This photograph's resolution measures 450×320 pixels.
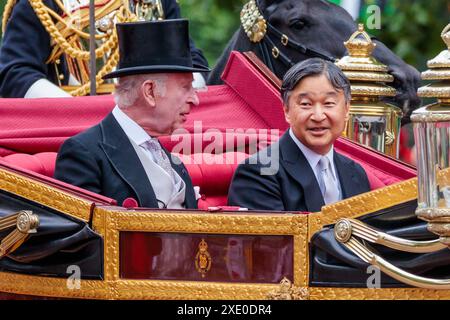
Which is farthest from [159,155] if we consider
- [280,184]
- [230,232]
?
[230,232]

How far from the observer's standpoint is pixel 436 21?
8.38 meters

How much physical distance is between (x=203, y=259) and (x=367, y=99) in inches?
62.2

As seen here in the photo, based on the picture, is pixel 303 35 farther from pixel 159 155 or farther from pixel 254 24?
pixel 159 155

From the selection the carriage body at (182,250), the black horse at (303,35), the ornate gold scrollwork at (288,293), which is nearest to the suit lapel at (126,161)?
the carriage body at (182,250)

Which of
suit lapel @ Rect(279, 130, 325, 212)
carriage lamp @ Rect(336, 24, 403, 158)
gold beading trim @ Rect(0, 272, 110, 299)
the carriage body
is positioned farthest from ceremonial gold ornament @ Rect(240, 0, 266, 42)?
gold beading trim @ Rect(0, 272, 110, 299)

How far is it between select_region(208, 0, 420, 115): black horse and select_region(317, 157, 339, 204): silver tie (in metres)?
1.90

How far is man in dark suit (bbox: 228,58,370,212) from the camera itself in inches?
200

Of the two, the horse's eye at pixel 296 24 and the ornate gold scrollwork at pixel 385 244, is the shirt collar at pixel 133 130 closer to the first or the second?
the ornate gold scrollwork at pixel 385 244

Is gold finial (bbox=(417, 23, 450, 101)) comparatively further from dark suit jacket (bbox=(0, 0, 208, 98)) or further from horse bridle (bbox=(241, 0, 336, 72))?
horse bridle (bbox=(241, 0, 336, 72))

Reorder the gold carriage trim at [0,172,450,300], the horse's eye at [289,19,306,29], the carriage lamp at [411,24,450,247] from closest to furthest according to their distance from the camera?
the carriage lamp at [411,24,450,247] < the gold carriage trim at [0,172,450,300] < the horse's eye at [289,19,306,29]

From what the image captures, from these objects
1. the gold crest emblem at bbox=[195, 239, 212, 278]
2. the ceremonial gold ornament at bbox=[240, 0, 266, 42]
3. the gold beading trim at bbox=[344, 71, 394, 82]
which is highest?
the ceremonial gold ornament at bbox=[240, 0, 266, 42]

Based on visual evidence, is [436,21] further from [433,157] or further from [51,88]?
[433,157]

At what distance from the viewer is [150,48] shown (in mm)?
5312

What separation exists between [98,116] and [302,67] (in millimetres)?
1146
